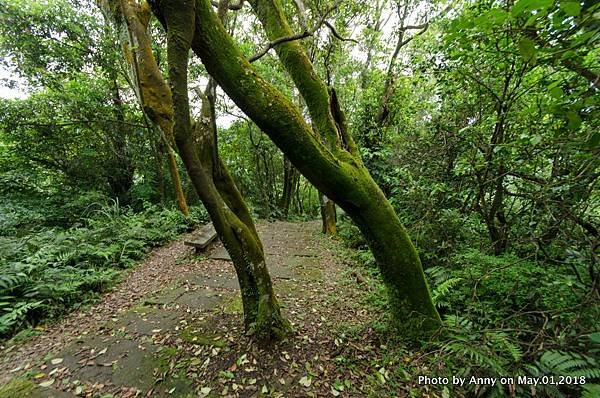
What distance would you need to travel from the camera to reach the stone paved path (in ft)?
6.93

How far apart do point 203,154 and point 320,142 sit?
118cm

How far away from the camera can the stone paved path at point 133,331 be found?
83.2 inches

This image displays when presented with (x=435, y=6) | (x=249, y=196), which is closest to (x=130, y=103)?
(x=249, y=196)

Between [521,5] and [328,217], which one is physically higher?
[521,5]

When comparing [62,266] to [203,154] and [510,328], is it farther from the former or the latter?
[510,328]

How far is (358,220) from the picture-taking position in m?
2.38

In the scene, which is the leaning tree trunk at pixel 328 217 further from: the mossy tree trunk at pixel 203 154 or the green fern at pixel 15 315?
the green fern at pixel 15 315

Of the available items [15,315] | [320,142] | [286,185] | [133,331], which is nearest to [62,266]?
[15,315]

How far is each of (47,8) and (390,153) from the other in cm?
1097

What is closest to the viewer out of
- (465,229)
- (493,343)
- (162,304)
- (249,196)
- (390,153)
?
(493,343)

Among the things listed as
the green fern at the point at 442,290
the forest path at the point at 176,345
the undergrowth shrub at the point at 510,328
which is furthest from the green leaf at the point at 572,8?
the forest path at the point at 176,345

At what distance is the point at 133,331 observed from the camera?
2.74 meters

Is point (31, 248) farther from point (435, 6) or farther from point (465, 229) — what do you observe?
point (435, 6)

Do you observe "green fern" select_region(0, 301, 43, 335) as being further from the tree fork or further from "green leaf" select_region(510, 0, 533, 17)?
"green leaf" select_region(510, 0, 533, 17)
